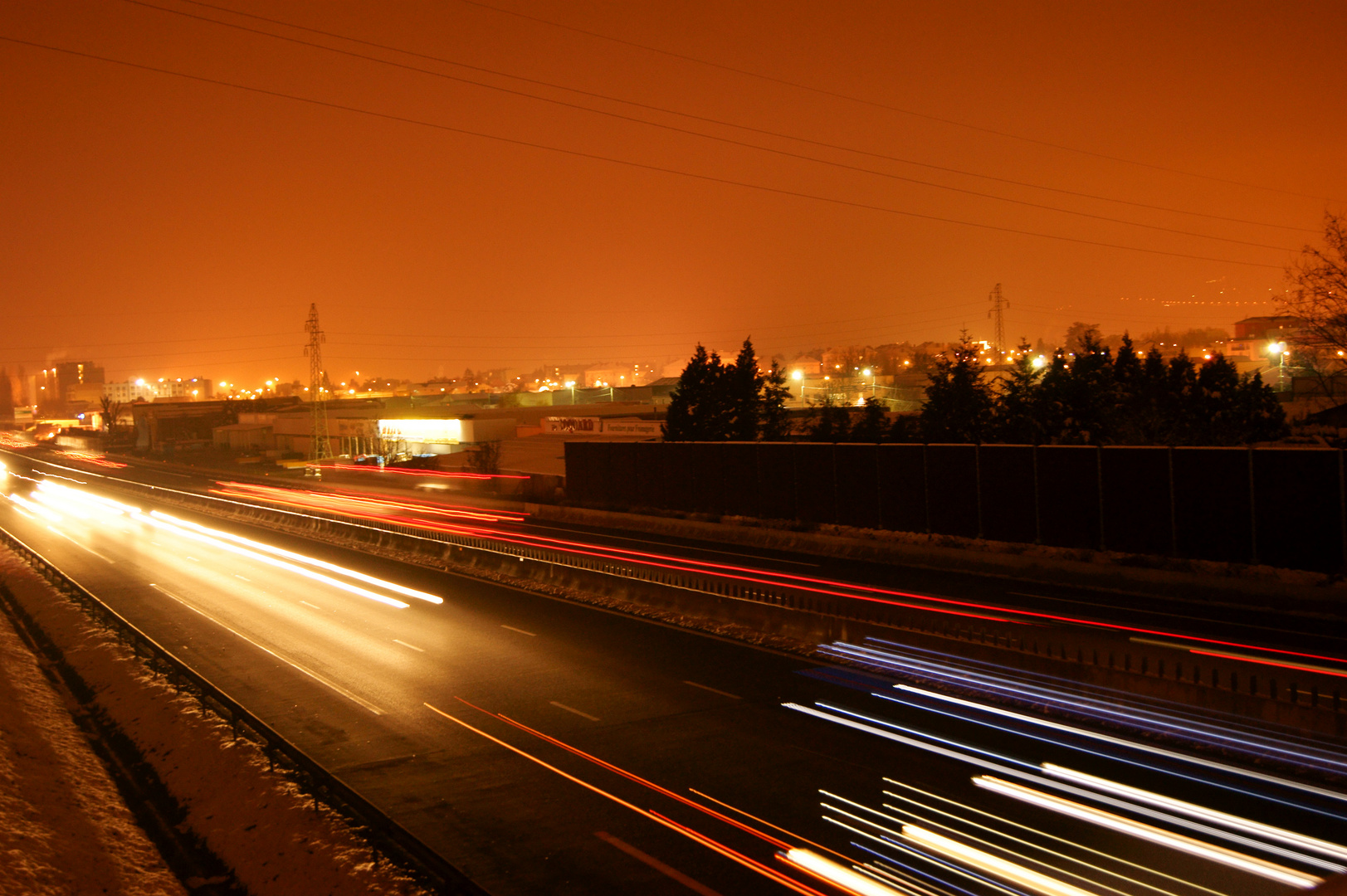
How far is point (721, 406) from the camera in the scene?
43219 millimetres

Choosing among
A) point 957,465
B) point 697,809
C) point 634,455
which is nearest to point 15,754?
point 697,809

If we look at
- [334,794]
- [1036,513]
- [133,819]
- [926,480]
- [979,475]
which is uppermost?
[979,475]

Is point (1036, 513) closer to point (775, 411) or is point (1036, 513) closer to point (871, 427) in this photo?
point (871, 427)

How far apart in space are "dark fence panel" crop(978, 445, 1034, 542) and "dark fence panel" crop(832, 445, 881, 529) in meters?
3.90

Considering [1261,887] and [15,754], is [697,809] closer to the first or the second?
[1261,887]

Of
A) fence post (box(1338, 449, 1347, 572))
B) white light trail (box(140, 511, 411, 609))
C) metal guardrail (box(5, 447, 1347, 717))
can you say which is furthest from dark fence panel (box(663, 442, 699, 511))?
fence post (box(1338, 449, 1347, 572))

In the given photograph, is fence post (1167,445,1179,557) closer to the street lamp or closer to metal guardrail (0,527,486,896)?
metal guardrail (0,527,486,896)

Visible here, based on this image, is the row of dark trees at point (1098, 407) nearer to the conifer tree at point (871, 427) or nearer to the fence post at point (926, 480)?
the conifer tree at point (871, 427)

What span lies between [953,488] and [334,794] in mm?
20687

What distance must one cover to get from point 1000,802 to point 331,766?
667 cm

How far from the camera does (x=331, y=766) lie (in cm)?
954

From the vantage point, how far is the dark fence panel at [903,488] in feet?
87.1

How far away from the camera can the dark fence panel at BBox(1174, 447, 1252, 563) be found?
19422mm

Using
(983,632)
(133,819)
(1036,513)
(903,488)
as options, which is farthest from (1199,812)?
(903,488)
